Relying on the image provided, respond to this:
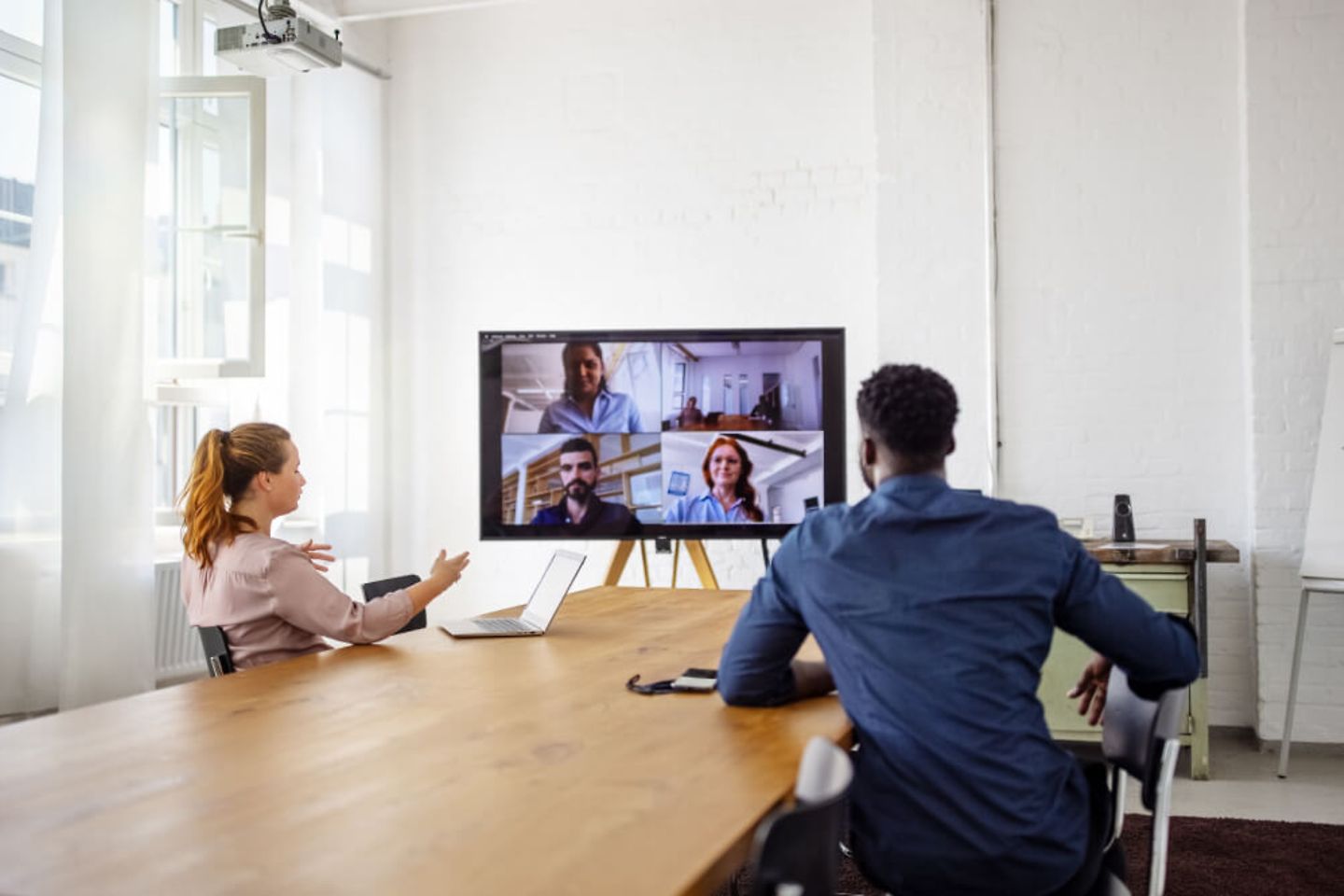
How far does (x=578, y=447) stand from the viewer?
475cm

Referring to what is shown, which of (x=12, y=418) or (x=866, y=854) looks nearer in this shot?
(x=866, y=854)

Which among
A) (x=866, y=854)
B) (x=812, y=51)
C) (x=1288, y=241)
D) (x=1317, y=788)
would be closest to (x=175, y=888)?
(x=866, y=854)

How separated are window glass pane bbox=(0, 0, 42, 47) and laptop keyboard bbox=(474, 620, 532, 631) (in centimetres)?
289

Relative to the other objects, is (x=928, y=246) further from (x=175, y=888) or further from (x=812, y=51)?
(x=175, y=888)

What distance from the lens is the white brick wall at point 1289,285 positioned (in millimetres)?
4766

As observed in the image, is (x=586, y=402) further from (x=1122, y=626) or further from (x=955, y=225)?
(x=1122, y=626)

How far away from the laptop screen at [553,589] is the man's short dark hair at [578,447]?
1.70m

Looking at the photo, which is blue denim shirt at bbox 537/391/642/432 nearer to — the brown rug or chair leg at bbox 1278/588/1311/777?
the brown rug

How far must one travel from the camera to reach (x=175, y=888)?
1165mm

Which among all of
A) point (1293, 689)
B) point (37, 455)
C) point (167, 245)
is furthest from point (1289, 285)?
point (37, 455)

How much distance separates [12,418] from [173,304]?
1256mm

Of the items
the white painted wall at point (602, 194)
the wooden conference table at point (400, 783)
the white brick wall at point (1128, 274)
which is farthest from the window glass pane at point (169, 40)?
the wooden conference table at point (400, 783)

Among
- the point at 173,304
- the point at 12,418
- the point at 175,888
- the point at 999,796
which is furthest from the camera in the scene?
the point at 173,304

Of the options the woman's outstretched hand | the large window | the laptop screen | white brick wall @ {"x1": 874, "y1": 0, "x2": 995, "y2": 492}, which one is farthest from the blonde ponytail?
white brick wall @ {"x1": 874, "y1": 0, "x2": 995, "y2": 492}
